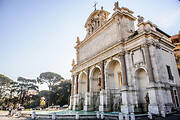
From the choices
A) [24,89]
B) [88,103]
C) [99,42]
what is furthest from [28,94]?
[99,42]

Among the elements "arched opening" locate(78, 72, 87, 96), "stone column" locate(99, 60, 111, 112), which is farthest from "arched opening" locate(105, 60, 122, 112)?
"arched opening" locate(78, 72, 87, 96)

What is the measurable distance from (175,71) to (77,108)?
61.0 ft

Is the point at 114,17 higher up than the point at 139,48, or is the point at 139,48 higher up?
the point at 114,17

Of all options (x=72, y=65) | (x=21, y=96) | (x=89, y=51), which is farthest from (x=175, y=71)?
(x=21, y=96)

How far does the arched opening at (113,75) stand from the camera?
19148 millimetres

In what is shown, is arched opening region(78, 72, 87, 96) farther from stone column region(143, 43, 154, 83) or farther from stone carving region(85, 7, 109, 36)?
stone column region(143, 43, 154, 83)

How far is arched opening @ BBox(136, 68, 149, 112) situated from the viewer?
14.2 m

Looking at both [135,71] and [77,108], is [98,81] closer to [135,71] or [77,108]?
[77,108]

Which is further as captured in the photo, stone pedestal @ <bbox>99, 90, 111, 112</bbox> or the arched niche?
the arched niche

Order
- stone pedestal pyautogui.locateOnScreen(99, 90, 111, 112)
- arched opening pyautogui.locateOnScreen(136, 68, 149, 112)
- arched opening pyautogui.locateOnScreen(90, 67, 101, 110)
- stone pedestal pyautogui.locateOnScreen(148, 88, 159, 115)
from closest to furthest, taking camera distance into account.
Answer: stone pedestal pyautogui.locateOnScreen(148, 88, 159, 115), arched opening pyautogui.locateOnScreen(136, 68, 149, 112), stone pedestal pyautogui.locateOnScreen(99, 90, 111, 112), arched opening pyautogui.locateOnScreen(90, 67, 101, 110)

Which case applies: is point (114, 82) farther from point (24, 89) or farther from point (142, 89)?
point (24, 89)

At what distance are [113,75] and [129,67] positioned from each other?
4.57 m

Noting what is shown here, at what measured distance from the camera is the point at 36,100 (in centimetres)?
4641

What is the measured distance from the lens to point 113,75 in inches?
779
